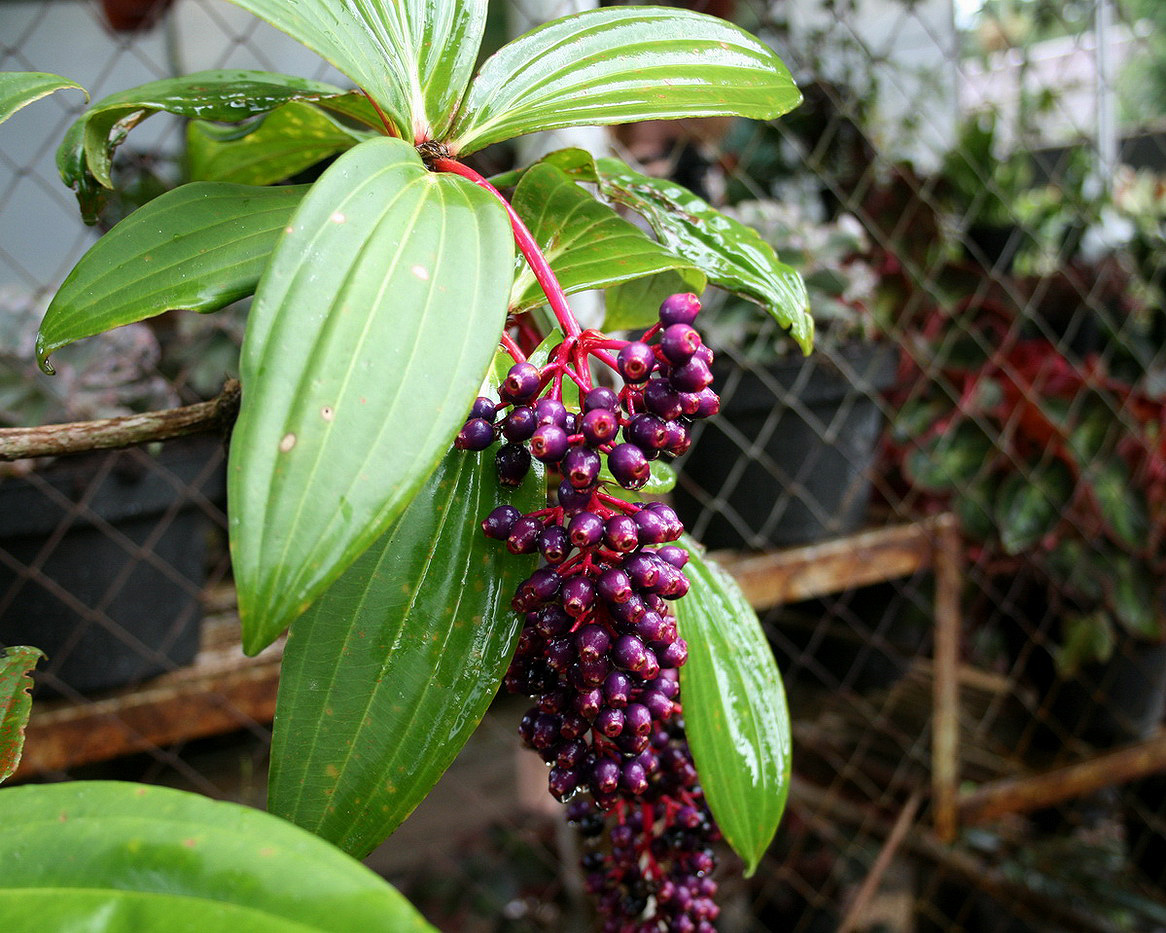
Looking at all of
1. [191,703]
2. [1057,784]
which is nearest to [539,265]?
[191,703]

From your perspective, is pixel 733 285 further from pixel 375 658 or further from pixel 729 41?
pixel 375 658

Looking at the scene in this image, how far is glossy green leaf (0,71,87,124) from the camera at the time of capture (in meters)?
0.34

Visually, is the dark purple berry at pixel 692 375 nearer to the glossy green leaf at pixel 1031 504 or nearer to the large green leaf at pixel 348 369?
the large green leaf at pixel 348 369

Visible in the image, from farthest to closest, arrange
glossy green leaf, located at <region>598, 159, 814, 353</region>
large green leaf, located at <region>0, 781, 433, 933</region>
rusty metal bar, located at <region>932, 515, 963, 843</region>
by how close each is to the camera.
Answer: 1. rusty metal bar, located at <region>932, 515, 963, 843</region>
2. glossy green leaf, located at <region>598, 159, 814, 353</region>
3. large green leaf, located at <region>0, 781, 433, 933</region>

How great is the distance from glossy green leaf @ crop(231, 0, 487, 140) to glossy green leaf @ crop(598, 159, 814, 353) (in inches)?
4.4

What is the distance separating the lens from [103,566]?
1.03 m

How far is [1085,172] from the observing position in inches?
75.9

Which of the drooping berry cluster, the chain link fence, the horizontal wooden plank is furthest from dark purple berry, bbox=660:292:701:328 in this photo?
the horizontal wooden plank

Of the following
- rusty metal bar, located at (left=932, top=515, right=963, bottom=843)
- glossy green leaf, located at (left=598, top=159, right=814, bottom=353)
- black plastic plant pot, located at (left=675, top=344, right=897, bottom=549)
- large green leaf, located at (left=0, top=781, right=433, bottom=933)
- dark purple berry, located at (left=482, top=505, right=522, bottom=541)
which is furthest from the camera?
rusty metal bar, located at (left=932, top=515, right=963, bottom=843)

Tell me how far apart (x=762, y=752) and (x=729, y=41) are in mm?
321

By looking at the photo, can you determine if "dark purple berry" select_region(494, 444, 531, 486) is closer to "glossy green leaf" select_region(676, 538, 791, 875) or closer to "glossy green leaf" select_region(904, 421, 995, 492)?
"glossy green leaf" select_region(676, 538, 791, 875)

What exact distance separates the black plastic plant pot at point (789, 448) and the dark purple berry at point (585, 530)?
958 millimetres

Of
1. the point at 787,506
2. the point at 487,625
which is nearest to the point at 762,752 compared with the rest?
the point at 487,625

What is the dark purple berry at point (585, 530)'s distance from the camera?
29 centimetres
